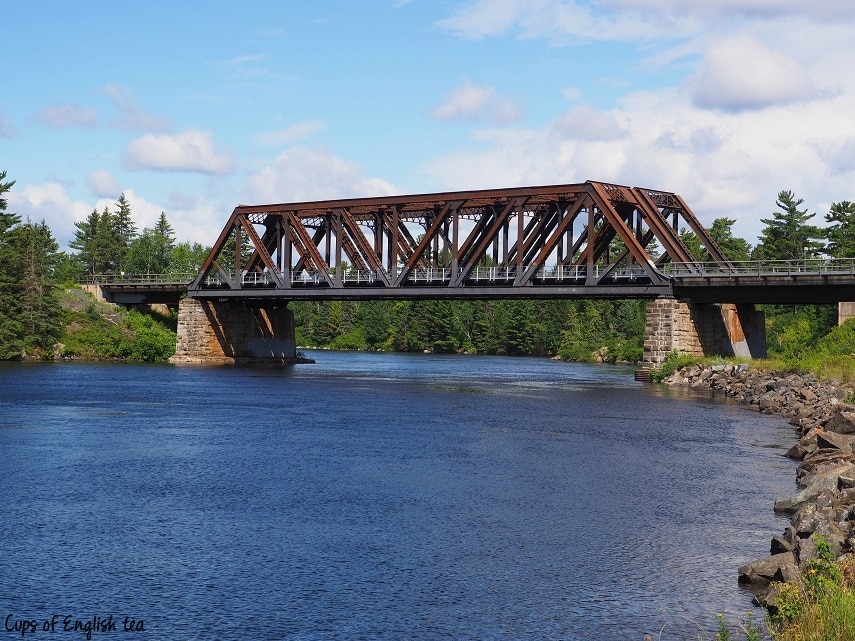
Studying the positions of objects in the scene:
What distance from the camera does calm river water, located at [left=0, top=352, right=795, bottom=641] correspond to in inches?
733

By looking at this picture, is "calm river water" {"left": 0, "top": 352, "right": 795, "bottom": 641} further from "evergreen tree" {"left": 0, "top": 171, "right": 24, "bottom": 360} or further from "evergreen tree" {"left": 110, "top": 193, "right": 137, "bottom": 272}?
"evergreen tree" {"left": 110, "top": 193, "right": 137, "bottom": 272}

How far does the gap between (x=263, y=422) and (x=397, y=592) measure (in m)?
30.1

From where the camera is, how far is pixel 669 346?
268ft

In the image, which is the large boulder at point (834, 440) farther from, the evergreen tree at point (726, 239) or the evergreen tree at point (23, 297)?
the evergreen tree at point (726, 239)

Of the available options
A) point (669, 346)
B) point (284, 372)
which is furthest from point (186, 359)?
point (669, 346)

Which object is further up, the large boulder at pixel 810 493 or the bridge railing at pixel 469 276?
the bridge railing at pixel 469 276

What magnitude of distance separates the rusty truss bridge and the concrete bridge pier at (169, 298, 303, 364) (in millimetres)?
A: 2317

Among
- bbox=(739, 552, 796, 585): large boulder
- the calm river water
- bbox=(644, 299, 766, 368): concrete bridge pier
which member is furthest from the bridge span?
bbox=(739, 552, 796, 585): large boulder

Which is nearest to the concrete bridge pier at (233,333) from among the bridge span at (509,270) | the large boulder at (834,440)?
the bridge span at (509,270)

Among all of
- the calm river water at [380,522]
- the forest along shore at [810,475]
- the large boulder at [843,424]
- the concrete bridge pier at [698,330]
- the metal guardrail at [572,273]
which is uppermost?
the metal guardrail at [572,273]

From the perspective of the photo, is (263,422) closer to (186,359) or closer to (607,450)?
(607,450)

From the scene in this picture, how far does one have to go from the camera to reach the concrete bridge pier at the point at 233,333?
362 feet

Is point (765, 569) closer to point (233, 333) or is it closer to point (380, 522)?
point (380, 522)

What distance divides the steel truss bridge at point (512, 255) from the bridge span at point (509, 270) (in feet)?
0.41
